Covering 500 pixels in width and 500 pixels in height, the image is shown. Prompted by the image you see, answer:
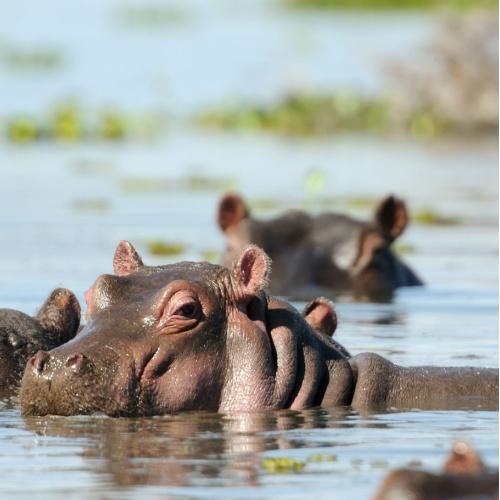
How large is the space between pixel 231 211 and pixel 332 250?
84cm

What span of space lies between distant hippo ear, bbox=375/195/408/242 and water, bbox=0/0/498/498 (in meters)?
0.48

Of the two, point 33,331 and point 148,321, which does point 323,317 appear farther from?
point 33,331

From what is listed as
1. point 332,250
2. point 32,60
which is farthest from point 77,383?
point 32,60

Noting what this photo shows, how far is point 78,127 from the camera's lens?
30469 mm

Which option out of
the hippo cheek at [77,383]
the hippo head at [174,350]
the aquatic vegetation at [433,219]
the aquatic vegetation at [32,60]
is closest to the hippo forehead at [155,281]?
the hippo head at [174,350]

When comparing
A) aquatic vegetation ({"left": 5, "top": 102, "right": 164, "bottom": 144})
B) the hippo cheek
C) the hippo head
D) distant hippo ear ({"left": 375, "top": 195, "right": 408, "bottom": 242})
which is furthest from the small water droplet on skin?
aquatic vegetation ({"left": 5, "top": 102, "right": 164, "bottom": 144})

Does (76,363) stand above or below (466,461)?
above

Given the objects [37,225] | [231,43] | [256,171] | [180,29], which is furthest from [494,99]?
[180,29]

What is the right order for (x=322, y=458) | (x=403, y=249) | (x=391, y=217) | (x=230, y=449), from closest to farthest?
(x=322, y=458) < (x=230, y=449) < (x=391, y=217) < (x=403, y=249)

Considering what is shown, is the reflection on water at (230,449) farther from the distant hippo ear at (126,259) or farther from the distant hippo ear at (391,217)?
the distant hippo ear at (391,217)

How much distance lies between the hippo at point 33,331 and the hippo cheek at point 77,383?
1.75ft

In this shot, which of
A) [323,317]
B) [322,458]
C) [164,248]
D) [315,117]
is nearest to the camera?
[322,458]

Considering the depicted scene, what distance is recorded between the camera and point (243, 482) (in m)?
6.60

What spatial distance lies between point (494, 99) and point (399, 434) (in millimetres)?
22020
